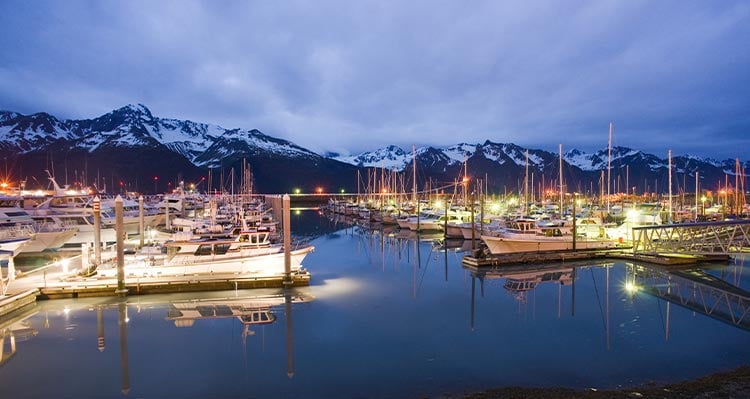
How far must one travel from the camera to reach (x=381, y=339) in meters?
17.7

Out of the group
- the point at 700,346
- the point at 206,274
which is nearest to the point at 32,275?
the point at 206,274

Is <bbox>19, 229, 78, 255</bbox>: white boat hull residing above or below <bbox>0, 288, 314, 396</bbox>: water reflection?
above

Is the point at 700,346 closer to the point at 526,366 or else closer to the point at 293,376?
the point at 526,366

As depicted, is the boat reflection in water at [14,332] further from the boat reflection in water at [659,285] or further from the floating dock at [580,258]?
the floating dock at [580,258]

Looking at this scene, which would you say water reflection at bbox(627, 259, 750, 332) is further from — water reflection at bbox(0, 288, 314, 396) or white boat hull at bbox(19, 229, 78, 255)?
white boat hull at bbox(19, 229, 78, 255)

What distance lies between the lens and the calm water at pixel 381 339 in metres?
13.8

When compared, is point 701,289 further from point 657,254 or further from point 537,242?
point 537,242

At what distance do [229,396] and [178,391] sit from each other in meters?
1.59

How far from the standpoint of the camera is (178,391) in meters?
13.2

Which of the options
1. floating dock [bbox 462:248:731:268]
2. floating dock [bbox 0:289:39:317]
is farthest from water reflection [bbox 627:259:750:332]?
floating dock [bbox 0:289:39:317]

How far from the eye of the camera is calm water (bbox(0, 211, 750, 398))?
45.2ft

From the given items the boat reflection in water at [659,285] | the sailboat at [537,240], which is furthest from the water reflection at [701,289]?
the sailboat at [537,240]

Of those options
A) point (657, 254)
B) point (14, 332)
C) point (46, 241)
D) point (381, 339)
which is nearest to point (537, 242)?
point (657, 254)

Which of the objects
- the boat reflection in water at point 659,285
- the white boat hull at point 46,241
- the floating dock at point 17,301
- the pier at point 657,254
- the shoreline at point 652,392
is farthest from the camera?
the white boat hull at point 46,241
